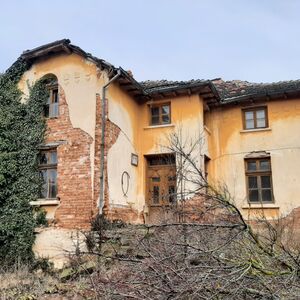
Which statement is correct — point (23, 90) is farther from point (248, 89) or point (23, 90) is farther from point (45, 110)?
point (248, 89)

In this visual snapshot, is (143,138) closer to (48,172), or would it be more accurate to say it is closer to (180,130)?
(180,130)

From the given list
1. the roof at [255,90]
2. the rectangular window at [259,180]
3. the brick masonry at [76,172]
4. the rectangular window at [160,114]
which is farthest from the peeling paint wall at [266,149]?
the brick masonry at [76,172]

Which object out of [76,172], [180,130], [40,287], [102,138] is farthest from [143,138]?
[40,287]

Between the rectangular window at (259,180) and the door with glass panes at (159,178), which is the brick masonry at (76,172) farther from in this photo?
the rectangular window at (259,180)

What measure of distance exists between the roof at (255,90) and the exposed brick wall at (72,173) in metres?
6.76

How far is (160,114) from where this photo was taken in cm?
1570

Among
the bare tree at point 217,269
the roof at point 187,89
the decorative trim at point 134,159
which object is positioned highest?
the roof at point 187,89

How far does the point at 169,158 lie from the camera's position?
1522 centimetres

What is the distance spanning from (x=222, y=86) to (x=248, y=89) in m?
1.75

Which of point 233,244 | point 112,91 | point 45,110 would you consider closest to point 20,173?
point 45,110

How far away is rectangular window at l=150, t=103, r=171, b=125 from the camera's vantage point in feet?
51.1

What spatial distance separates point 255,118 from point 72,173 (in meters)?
8.15

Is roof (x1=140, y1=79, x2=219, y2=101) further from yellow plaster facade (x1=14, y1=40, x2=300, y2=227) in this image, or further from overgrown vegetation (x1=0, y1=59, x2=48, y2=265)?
overgrown vegetation (x1=0, y1=59, x2=48, y2=265)

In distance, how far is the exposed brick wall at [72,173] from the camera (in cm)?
1229
